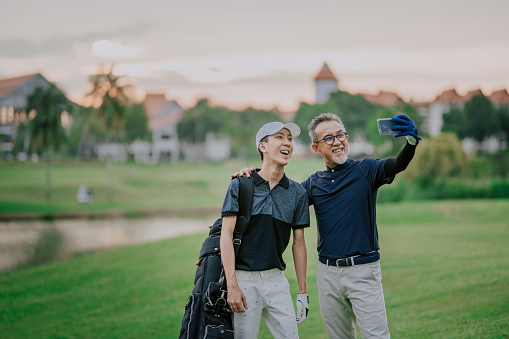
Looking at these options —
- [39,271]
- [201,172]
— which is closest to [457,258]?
[39,271]

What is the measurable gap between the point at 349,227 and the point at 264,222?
0.68 m

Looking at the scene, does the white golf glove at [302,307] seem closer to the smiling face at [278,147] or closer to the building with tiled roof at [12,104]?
the smiling face at [278,147]

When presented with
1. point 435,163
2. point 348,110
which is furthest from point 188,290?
point 348,110

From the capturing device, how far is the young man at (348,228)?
3898 millimetres

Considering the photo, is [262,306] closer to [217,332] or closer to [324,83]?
[217,332]

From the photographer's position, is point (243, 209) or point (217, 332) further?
point (243, 209)

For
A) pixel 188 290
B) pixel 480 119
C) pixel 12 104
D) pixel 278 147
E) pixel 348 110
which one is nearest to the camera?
pixel 278 147

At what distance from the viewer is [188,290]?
9.73 metres

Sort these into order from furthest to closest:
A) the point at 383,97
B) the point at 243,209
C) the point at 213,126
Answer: the point at 383,97 < the point at 213,126 < the point at 243,209

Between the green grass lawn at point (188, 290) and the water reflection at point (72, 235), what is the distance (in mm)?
4136

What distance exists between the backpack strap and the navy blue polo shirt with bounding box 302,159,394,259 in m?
0.63

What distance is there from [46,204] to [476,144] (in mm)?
44376

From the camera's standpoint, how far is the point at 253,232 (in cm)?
378

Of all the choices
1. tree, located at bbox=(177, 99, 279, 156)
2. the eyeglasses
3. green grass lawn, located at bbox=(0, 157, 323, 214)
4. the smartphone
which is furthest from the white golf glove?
tree, located at bbox=(177, 99, 279, 156)
